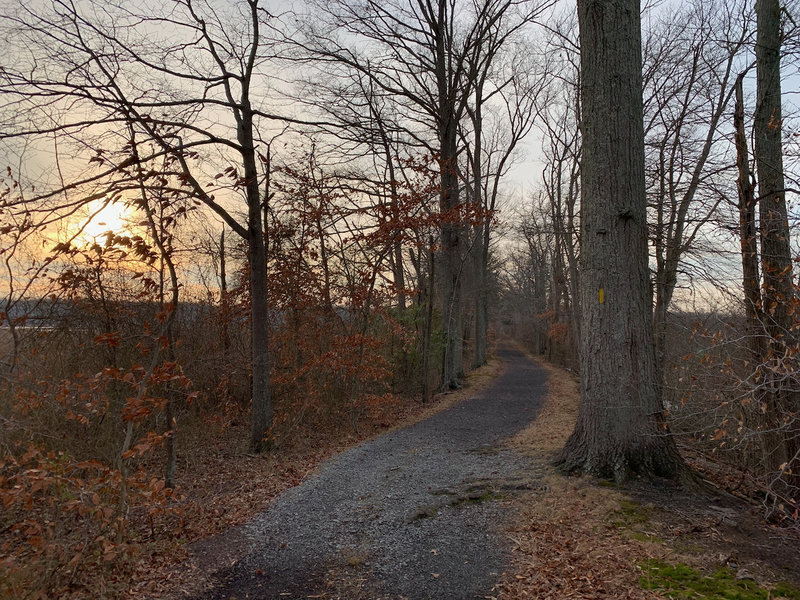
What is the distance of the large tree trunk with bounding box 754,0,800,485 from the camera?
17.0 feet

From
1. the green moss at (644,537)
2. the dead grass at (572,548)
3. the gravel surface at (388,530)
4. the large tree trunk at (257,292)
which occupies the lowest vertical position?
the gravel surface at (388,530)

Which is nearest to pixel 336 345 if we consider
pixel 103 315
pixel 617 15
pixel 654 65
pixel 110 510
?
pixel 103 315

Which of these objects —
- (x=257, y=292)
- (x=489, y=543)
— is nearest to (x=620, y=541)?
(x=489, y=543)

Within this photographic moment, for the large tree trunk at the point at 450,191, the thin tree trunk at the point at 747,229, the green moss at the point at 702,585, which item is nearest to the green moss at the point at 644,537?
the green moss at the point at 702,585

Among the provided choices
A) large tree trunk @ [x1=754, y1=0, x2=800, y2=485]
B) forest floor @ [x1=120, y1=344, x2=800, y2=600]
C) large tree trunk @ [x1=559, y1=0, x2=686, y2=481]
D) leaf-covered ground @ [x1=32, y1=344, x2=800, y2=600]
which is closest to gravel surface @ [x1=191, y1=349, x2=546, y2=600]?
forest floor @ [x1=120, y1=344, x2=800, y2=600]

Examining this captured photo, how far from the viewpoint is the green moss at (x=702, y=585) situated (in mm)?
3422

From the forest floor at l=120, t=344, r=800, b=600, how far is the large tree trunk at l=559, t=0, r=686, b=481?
0.42m

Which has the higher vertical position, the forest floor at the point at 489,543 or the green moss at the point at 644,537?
the green moss at the point at 644,537

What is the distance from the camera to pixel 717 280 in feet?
18.7

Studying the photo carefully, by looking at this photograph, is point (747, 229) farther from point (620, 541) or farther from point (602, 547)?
point (602, 547)

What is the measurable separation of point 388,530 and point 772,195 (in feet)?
17.3

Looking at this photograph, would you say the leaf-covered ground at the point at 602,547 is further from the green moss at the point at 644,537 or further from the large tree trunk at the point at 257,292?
the large tree trunk at the point at 257,292

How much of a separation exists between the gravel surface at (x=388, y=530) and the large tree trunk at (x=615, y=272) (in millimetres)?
1053

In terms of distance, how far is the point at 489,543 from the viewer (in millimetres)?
4547
